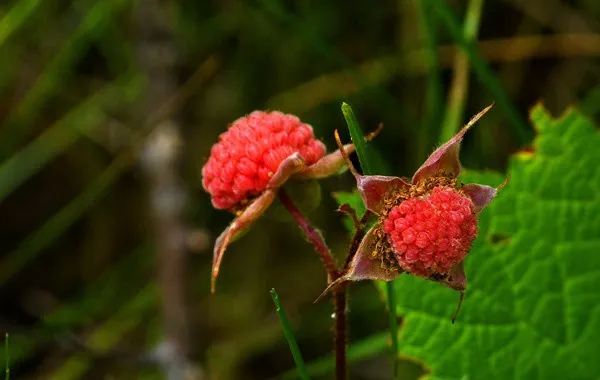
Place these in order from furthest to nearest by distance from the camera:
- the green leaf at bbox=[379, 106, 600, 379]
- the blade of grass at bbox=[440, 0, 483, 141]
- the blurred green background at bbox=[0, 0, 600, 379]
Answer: the blurred green background at bbox=[0, 0, 600, 379] < the blade of grass at bbox=[440, 0, 483, 141] < the green leaf at bbox=[379, 106, 600, 379]

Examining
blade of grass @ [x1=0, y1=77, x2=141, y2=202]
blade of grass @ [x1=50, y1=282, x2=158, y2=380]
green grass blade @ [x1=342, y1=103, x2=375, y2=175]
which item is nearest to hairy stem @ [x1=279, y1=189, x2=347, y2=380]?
green grass blade @ [x1=342, y1=103, x2=375, y2=175]

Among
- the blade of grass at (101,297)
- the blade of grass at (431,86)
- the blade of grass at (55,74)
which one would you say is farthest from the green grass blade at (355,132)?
the blade of grass at (55,74)

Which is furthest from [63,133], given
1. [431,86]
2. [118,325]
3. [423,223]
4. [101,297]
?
[423,223]

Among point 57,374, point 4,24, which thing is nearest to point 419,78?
point 4,24

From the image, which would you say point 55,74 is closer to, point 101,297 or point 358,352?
point 101,297

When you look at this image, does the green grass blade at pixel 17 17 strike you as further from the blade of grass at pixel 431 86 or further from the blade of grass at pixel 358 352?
the blade of grass at pixel 358 352

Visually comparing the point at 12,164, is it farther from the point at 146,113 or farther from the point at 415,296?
the point at 415,296

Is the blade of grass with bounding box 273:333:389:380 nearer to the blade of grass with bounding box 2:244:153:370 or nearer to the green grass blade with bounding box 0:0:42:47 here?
the blade of grass with bounding box 2:244:153:370
